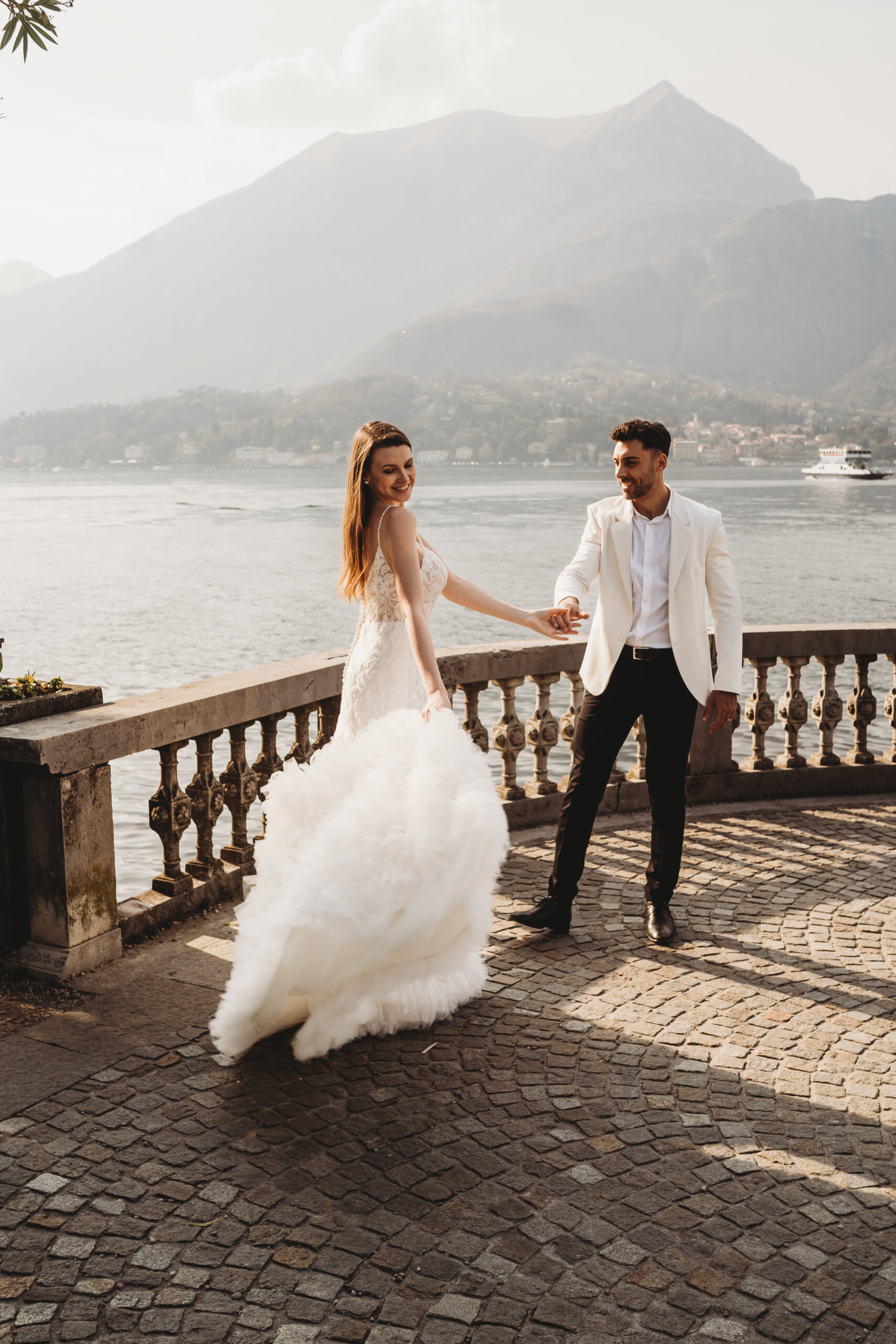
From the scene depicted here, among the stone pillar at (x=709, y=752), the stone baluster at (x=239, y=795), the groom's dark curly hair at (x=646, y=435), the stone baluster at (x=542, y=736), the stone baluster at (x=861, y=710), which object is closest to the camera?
the groom's dark curly hair at (x=646, y=435)

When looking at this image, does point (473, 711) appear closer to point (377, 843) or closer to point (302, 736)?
point (302, 736)

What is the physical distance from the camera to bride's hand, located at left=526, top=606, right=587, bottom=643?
474cm

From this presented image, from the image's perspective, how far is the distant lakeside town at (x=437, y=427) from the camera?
135m

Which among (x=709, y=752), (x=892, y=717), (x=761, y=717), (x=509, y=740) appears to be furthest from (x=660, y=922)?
(x=892, y=717)

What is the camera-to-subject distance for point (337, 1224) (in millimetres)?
2760

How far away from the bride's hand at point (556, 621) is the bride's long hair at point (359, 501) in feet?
2.96

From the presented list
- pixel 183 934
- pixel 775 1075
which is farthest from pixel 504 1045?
pixel 183 934

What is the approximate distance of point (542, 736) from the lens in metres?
6.48

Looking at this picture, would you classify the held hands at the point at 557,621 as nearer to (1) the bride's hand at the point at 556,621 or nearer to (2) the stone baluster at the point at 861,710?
(1) the bride's hand at the point at 556,621

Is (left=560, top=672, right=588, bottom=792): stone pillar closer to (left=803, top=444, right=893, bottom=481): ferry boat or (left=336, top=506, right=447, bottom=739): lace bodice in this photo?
(left=336, top=506, right=447, bottom=739): lace bodice

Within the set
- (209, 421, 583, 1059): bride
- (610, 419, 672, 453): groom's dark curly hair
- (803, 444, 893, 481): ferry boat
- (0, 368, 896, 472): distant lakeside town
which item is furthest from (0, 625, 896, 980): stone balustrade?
(803, 444, 893, 481): ferry boat

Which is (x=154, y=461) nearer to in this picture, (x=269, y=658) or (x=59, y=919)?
(x=269, y=658)

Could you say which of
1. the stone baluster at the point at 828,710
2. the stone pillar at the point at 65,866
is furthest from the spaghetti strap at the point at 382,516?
the stone baluster at the point at 828,710

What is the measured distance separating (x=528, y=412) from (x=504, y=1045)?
140842 millimetres
